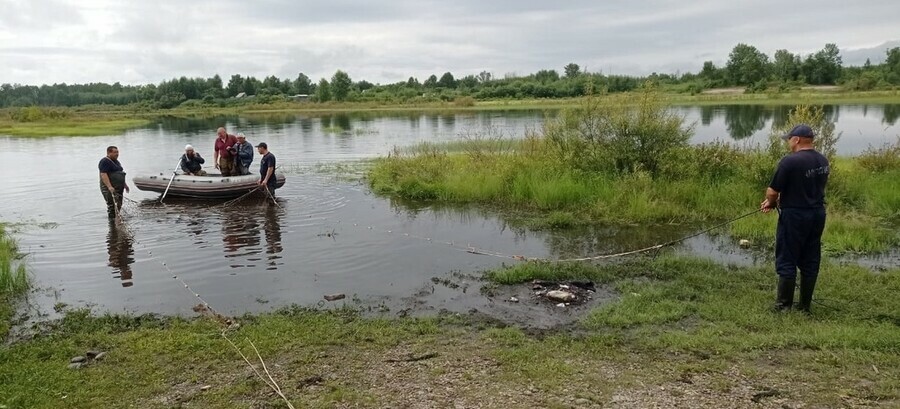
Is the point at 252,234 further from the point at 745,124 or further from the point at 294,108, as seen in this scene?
the point at 294,108

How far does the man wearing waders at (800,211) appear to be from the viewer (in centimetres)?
632

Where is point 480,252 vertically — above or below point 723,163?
below

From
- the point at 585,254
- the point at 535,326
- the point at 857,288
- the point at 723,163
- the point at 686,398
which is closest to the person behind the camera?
the point at 686,398

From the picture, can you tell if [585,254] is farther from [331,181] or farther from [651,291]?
[331,181]

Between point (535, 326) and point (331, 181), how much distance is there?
519 inches

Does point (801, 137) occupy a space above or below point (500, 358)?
above

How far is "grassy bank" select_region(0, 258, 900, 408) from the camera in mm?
4758

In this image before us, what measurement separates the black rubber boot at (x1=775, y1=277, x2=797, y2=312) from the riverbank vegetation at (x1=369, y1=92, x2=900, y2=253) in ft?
13.1

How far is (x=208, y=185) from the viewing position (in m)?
15.1

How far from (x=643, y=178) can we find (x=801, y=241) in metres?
6.63

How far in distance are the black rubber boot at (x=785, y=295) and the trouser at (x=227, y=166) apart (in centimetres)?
1337

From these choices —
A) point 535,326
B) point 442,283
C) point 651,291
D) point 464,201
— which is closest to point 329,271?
point 442,283

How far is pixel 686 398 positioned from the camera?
15.0 ft

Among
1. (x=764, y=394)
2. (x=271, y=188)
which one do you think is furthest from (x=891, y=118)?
(x=764, y=394)
